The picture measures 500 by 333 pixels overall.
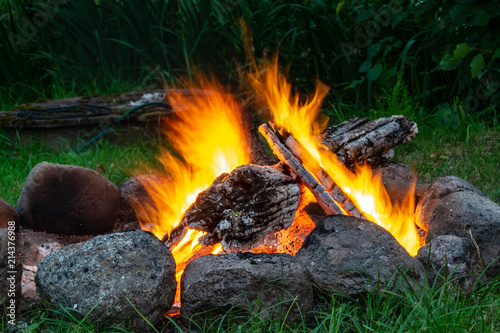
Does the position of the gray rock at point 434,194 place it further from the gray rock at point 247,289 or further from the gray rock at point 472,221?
the gray rock at point 247,289

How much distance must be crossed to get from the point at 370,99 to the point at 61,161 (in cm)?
274

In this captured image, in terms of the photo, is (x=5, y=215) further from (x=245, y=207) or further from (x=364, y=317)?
(x=364, y=317)

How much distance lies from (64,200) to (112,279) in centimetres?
114

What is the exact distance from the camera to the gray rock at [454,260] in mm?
2205

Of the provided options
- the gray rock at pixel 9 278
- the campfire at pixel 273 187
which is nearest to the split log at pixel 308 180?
the campfire at pixel 273 187

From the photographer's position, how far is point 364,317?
1.93 m

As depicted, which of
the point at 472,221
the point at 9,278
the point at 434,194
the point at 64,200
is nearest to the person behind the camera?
the point at 9,278

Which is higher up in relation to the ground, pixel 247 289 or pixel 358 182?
pixel 247 289

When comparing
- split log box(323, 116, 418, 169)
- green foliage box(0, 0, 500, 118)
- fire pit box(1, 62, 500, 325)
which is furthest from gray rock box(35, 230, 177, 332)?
green foliage box(0, 0, 500, 118)

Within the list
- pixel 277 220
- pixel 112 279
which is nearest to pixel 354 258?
pixel 277 220

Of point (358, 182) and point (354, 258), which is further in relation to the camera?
point (358, 182)

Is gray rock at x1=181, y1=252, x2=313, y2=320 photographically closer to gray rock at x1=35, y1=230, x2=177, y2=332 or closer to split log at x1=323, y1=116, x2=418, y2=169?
gray rock at x1=35, y1=230, x2=177, y2=332

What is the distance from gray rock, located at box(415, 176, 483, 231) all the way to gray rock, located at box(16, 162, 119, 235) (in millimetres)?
1819

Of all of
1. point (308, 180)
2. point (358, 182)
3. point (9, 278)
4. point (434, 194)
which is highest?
point (9, 278)
